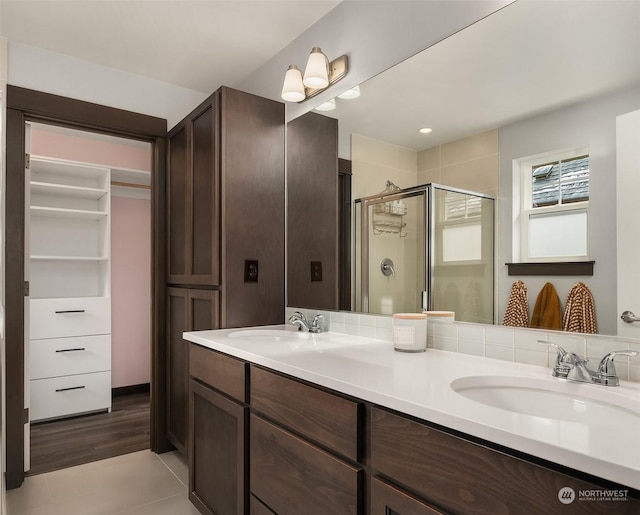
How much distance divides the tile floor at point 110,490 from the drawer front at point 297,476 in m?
0.90

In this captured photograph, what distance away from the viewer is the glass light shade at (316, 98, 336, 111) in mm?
2189

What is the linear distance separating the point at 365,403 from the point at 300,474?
0.40 m

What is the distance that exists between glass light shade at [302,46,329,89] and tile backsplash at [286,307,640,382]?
1.17 meters

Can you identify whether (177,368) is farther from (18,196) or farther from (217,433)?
(18,196)

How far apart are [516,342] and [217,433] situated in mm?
1262

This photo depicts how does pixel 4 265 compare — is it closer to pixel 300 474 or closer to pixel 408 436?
pixel 300 474

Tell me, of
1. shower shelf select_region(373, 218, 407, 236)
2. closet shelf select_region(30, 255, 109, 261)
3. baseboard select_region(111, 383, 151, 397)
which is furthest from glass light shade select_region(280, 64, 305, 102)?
baseboard select_region(111, 383, 151, 397)

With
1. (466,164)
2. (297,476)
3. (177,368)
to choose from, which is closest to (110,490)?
(177,368)

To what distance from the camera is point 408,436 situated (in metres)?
0.99

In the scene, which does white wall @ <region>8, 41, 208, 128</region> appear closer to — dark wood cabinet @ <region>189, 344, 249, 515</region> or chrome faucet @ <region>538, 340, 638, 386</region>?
dark wood cabinet @ <region>189, 344, 249, 515</region>

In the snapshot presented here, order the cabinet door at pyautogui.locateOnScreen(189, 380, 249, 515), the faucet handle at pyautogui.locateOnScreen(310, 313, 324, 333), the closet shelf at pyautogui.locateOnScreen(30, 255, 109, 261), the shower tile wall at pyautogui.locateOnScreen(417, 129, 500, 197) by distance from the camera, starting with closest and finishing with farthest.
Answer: the shower tile wall at pyautogui.locateOnScreen(417, 129, 500, 197)
the cabinet door at pyautogui.locateOnScreen(189, 380, 249, 515)
the faucet handle at pyautogui.locateOnScreen(310, 313, 324, 333)
the closet shelf at pyautogui.locateOnScreen(30, 255, 109, 261)

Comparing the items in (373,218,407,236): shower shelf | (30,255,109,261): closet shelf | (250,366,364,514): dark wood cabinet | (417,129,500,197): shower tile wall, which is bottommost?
(250,366,364,514): dark wood cabinet

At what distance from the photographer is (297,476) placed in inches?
53.2

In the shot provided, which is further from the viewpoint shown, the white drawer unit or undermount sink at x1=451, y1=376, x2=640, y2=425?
the white drawer unit
